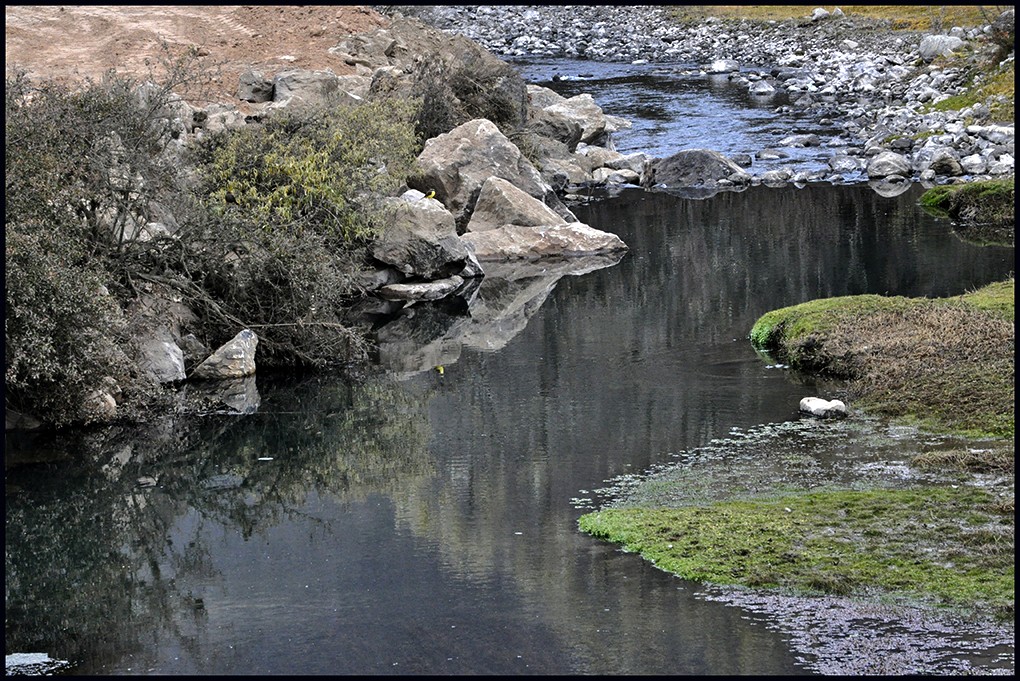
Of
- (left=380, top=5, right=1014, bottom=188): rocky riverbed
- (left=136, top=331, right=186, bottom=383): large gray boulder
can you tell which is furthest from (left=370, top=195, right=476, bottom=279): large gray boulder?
(left=380, top=5, right=1014, bottom=188): rocky riverbed

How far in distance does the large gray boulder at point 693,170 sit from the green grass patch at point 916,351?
16.0m

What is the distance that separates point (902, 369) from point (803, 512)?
17.6ft

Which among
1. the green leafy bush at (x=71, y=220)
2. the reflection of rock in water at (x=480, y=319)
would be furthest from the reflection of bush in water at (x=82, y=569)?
the reflection of rock in water at (x=480, y=319)

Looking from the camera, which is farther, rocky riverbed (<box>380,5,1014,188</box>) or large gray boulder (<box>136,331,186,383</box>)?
rocky riverbed (<box>380,5,1014,188</box>)

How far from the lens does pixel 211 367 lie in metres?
19.3

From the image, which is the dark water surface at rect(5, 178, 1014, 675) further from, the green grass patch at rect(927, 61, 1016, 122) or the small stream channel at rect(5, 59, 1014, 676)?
the green grass patch at rect(927, 61, 1016, 122)

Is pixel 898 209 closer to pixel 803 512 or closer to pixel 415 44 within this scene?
pixel 415 44

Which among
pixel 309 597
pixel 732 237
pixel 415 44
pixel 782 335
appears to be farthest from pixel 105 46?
pixel 309 597

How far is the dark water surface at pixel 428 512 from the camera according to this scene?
1037cm

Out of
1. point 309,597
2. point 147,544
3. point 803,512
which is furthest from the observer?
point 147,544

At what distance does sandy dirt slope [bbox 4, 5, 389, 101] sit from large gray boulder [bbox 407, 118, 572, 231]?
728cm

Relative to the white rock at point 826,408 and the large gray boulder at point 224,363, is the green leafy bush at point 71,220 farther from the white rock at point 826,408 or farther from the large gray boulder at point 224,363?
the white rock at point 826,408

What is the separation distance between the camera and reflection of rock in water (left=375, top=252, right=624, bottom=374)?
21.3 metres

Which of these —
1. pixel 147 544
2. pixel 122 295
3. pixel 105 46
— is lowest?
pixel 147 544
